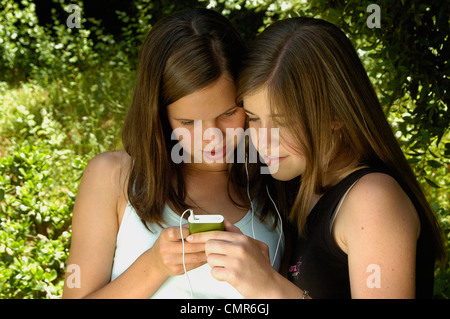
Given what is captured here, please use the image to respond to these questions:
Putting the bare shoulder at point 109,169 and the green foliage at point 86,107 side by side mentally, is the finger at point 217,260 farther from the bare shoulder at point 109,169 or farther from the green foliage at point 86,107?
the green foliage at point 86,107

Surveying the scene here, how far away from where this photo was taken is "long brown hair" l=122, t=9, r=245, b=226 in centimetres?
186

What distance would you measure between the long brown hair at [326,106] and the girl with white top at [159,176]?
0.70 feet

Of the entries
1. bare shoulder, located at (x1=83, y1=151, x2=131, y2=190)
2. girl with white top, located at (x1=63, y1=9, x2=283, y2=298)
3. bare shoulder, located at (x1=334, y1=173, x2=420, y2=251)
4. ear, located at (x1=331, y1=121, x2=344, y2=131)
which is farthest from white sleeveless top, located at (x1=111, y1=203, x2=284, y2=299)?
ear, located at (x1=331, y1=121, x2=344, y2=131)

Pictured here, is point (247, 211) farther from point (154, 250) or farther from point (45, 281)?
point (45, 281)

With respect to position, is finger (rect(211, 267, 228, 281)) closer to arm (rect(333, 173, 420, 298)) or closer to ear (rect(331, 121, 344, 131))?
arm (rect(333, 173, 420, 298))

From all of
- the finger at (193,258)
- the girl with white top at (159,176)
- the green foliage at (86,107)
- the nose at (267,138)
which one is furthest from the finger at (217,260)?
the green foliage at (86,107)

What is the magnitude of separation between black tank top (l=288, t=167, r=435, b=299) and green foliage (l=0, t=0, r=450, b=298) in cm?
56

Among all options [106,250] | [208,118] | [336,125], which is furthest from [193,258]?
[336,125]

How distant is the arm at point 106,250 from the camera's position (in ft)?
5.45

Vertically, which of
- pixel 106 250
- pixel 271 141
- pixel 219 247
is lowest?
pixel 106 250

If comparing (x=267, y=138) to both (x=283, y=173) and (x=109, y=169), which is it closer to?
(x=283, y=173)

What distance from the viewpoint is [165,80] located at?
188 cm

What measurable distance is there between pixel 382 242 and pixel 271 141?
0.55m

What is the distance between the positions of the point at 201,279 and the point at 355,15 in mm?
1303
